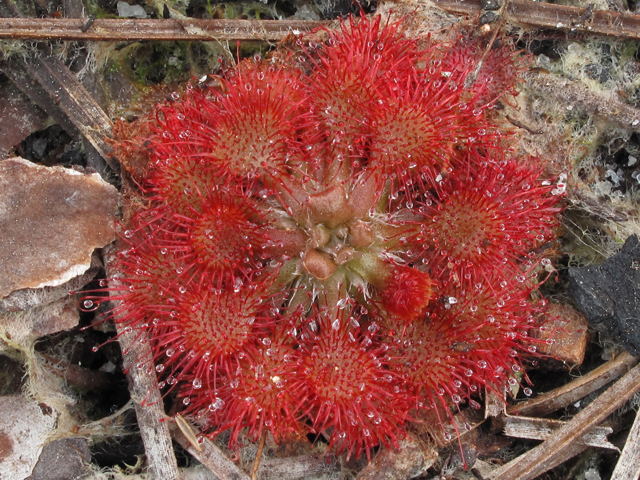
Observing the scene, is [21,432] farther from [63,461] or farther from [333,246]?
[333,246]

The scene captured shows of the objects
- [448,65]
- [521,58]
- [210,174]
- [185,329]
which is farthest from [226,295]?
[521,58]

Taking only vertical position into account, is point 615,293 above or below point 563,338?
above

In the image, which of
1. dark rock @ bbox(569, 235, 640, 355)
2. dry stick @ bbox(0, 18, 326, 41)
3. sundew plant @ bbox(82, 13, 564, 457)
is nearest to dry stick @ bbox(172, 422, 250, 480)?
sundew plant @ bbox(82, 13, 564, 457)

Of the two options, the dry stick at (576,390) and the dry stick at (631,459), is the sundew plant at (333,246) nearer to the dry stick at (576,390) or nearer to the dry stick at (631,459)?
the dry stick at (576,390)

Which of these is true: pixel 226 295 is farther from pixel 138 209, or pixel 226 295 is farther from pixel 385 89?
pixel 385 89

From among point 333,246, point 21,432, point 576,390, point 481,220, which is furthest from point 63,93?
point 576,390

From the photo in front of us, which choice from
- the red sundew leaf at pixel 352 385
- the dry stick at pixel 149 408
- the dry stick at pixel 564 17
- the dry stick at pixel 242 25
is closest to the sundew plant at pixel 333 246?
the red sundew leaf at pixel 352 385
